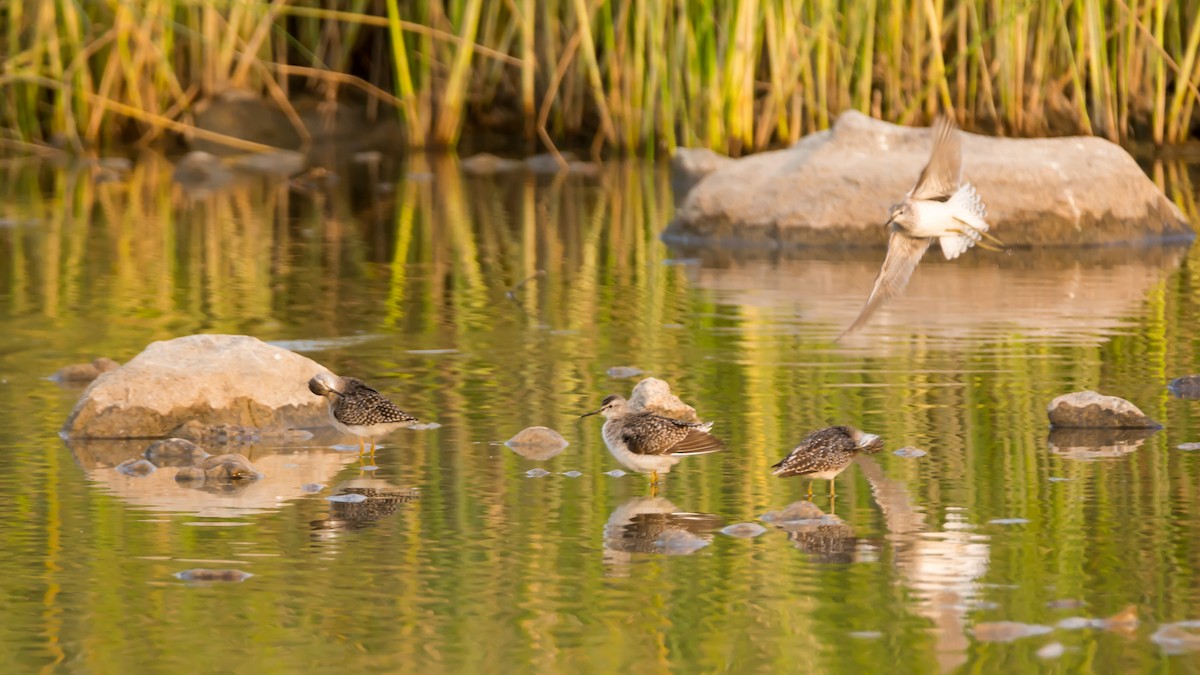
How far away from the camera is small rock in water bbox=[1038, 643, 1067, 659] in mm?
4680

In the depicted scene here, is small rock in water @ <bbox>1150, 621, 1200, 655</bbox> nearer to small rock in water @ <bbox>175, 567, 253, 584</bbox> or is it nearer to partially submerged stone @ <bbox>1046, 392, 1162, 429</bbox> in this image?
small rock in water @ <bbox>175, 567, 253, 584</bbox>

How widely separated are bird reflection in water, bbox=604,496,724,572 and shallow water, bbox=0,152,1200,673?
0.06ft

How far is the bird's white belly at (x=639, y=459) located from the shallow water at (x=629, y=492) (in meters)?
0.08

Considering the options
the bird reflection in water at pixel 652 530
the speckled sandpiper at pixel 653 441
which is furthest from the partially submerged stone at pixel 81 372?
the bird reflection in water at pixel 652 530

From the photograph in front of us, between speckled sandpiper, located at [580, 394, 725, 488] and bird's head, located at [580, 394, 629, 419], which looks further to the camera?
bird's head, located at [580, 394, 629, 419]

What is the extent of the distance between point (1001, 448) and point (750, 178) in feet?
21.9

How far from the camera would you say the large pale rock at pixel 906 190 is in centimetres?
1302

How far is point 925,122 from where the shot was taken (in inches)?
769

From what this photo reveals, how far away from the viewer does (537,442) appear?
7.21 meters

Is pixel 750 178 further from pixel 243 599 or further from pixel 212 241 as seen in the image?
pixel 243 599

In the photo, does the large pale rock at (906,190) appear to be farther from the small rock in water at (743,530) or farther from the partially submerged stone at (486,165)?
the small rock in water at (743,530)

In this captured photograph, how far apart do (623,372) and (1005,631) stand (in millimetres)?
3868

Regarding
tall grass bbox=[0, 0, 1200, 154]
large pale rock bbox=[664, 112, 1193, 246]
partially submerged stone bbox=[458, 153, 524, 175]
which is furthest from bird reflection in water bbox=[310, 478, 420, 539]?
partially submerged stone bbox=[458, 153, 524, 175]

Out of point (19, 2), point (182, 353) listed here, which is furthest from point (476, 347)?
point (19, 2)
